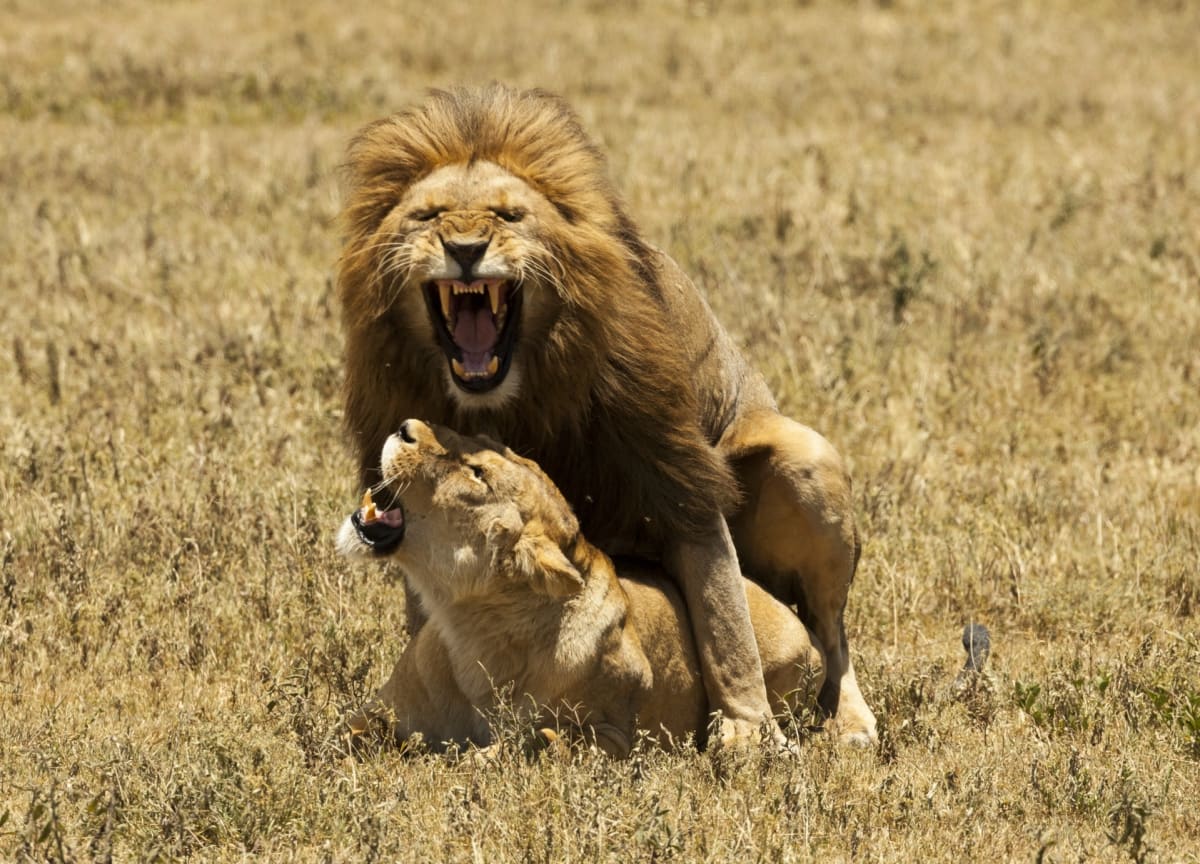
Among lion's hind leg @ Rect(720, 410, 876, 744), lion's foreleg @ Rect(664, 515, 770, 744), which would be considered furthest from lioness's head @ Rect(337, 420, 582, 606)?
lion's hind leg @ Rect(720, 410, 876, 744)

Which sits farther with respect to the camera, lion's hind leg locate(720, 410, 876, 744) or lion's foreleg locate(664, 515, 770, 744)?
lion's hind leg locate(720, 410, 876, 744)

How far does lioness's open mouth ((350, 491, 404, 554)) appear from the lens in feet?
19.2

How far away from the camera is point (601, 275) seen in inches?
233

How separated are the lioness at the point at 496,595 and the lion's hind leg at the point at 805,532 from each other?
954 mm

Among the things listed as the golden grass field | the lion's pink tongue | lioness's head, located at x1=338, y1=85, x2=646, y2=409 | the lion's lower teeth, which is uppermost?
lioness's head, located at x1=338, y1=85, x2=646, y2=409

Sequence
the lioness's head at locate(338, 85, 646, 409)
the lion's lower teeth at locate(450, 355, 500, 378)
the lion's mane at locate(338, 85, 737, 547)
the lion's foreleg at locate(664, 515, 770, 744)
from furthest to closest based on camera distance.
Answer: the lion's foreleg at locate(664, 515, 770, 744)
the lion's mane at locate(338, 85, 737, 547)
the lion's lower teeth at locate(450, 355, 500, 378)
the lioness's head at locate(338, 85, 646, 409)

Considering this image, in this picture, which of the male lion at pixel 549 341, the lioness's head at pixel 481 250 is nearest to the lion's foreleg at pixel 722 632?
the male lion at pixel 549 341

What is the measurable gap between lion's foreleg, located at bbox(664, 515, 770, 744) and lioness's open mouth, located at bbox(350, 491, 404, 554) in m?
0.99

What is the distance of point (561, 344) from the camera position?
5.86 meters

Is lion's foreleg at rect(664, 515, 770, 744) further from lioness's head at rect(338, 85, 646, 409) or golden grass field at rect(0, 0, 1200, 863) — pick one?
lioness's head at rect(338, 85, 646, 409)

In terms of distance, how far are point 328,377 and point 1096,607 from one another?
4.29 m

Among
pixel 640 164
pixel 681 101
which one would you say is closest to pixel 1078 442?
pixel 640 164

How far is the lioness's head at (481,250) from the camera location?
224 inches

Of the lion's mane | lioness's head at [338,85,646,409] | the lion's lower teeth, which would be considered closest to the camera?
lioness's head at [338,85,646,409]
